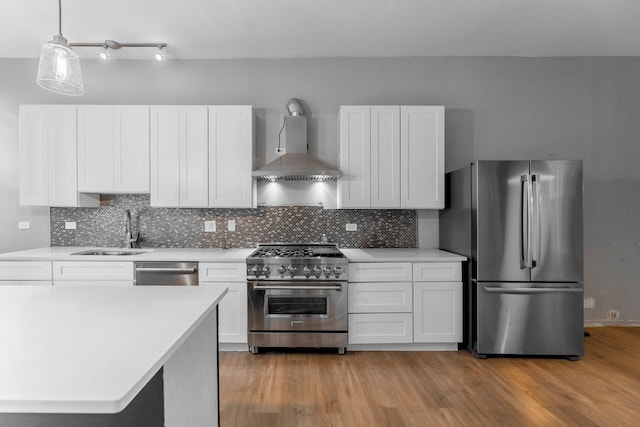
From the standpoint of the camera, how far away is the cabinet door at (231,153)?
3596 millimetres

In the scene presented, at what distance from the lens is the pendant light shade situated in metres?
1.54

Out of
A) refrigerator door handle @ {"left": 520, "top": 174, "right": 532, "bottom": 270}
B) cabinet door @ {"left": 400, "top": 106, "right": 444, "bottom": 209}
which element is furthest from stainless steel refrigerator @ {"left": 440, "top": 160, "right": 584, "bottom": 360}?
cabinet door @ {"left": 400, "top": 106, "right": 444, "bottom": 209}

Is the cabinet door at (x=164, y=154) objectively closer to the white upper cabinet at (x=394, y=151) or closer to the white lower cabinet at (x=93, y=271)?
the white lower cabinet at (x=93, y=271)

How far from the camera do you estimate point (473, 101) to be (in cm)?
400

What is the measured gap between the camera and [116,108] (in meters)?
3.59

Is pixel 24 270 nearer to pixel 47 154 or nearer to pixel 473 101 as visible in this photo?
pixel 47 154

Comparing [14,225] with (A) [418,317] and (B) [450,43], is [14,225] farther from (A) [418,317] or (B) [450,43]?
(B) [450,43]

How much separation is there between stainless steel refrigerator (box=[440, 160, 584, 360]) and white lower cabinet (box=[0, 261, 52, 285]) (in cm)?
398

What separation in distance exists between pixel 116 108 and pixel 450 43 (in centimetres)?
357

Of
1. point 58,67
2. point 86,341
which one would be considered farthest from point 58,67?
point 86,341

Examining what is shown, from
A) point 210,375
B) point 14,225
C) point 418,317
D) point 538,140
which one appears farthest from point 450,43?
point 14,225

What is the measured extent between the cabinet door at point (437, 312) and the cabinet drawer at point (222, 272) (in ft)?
5.40

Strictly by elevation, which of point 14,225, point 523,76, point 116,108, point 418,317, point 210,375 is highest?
point 523,76

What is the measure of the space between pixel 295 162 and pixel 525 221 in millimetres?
2179
